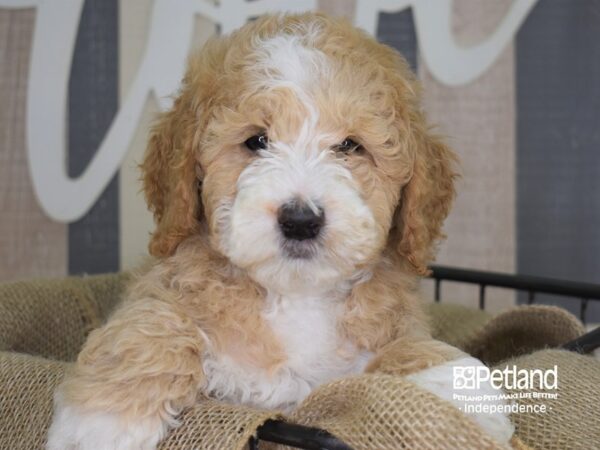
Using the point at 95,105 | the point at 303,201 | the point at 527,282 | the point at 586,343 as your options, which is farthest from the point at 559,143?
the point at 303,201

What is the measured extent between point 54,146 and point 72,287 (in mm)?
950

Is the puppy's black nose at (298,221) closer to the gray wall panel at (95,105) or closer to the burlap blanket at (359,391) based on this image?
the burlap blanket at (359,391)

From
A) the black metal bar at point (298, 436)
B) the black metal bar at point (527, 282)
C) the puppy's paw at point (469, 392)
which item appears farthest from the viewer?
the black metal bar at point (527, 282)

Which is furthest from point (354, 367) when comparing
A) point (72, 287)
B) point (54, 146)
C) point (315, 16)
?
point (54, 146)

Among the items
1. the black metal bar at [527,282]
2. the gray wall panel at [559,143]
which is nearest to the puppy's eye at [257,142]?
the black metal bar at [527,282]

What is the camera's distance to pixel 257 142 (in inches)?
76.4

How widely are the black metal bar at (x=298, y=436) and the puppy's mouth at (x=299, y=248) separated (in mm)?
337

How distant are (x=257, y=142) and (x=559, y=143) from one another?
2.01 m

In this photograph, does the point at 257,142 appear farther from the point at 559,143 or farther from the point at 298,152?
the point at 559,143

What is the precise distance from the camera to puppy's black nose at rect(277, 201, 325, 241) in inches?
68.1

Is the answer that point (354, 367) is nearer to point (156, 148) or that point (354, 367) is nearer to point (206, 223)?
point (206, 223)

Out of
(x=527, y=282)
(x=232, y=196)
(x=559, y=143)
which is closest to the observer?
(x=232, y=196)

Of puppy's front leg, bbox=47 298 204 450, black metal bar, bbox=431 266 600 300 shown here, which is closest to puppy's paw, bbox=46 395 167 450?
puppy's front leg, bbox=47 298 204 450

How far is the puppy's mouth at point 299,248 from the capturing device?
1.75 meters
